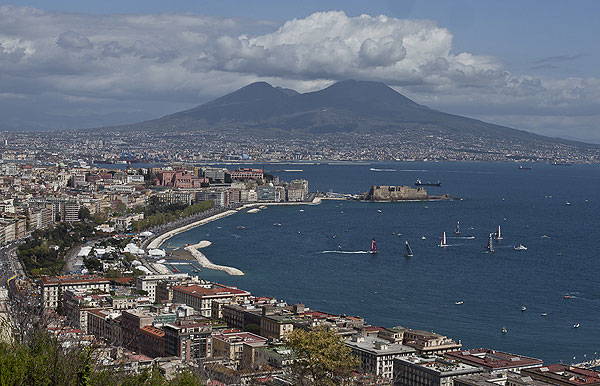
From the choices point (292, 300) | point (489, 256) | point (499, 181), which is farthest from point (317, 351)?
point (499, 181)

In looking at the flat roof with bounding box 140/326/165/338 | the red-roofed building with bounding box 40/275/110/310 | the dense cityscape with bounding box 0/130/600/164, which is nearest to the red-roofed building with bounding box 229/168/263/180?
the red-roofed building with bounding box 40/275/110/310

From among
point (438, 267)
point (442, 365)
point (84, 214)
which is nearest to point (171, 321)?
point (442, 365)

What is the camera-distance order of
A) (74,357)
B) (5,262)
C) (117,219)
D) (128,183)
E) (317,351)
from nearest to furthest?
(74,357) → (317,351) → (5,262) → (117,219) → (128,183)

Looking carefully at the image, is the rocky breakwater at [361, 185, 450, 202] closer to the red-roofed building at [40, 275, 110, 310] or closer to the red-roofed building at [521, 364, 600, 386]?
the red-roofed building at [40, 275, 110, 310]

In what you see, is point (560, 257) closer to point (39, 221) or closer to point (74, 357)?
point (39, 221)

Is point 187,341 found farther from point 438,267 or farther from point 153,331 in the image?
point 438,267

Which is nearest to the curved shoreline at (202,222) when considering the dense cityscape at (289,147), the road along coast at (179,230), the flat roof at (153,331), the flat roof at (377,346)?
the road along coast at (179,230)
